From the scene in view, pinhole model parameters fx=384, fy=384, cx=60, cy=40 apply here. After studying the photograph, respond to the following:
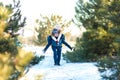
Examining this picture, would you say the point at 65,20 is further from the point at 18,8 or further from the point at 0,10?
the point at 0,10

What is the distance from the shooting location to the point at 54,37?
46.9 feet

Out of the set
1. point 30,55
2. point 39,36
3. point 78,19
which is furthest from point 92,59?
point 39,36

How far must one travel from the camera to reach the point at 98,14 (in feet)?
51.2

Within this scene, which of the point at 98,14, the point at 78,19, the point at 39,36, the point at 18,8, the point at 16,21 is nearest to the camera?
the point at 16,21

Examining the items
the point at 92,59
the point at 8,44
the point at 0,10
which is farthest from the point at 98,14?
the point at 0,10

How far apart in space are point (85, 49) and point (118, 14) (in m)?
6.99

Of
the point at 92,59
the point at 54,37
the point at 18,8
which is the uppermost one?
the point at 18,8

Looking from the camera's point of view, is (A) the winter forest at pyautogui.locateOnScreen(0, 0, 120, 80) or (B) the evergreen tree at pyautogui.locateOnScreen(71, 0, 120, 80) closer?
(A) the winter forest at pyautogui.locateOnScreen(0, 0, 120, 80)

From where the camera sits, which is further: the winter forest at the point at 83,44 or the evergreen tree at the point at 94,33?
the evergreen tree at the point at 94,33

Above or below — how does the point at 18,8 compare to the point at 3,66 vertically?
above

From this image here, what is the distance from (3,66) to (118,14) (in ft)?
22.6

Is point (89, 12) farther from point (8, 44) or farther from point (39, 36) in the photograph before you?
point (39, 36)

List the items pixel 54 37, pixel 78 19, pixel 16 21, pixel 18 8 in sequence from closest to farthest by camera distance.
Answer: pixel 16 21 < pixel 18 8 < pixel 54 37 < pixel 78 19

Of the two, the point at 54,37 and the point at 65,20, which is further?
the point at 65,20
